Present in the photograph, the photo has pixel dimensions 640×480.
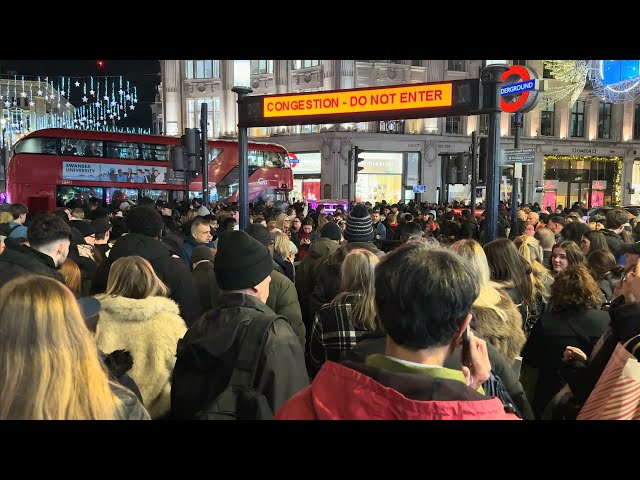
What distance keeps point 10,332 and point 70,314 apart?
19 centimetres

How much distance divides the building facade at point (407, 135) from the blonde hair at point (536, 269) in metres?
32.4

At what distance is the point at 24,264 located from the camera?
4125 millimetres

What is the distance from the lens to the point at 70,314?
1985 millimetres

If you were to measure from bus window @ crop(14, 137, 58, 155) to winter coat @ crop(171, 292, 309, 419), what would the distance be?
77.0ft

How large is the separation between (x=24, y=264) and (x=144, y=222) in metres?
1.41

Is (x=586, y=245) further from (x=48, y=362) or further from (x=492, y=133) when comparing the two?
(x=48, y=362)

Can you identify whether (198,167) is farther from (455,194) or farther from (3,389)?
(455,194)

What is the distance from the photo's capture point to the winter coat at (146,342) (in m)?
3.37

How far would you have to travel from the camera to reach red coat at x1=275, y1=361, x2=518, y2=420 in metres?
1.45

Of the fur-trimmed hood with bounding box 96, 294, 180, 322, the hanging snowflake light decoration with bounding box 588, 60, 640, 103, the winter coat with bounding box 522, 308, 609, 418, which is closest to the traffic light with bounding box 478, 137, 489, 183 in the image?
the hanging snowflake light decoration with bounding box 588, 60, 640, 103

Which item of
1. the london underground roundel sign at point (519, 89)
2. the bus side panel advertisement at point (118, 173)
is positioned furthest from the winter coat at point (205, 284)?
the bus side panel advertisement at point (118, 173)

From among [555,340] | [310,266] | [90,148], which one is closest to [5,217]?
[310,266]

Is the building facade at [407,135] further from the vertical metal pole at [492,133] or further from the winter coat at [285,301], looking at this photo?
the winter coat at [285,301]
